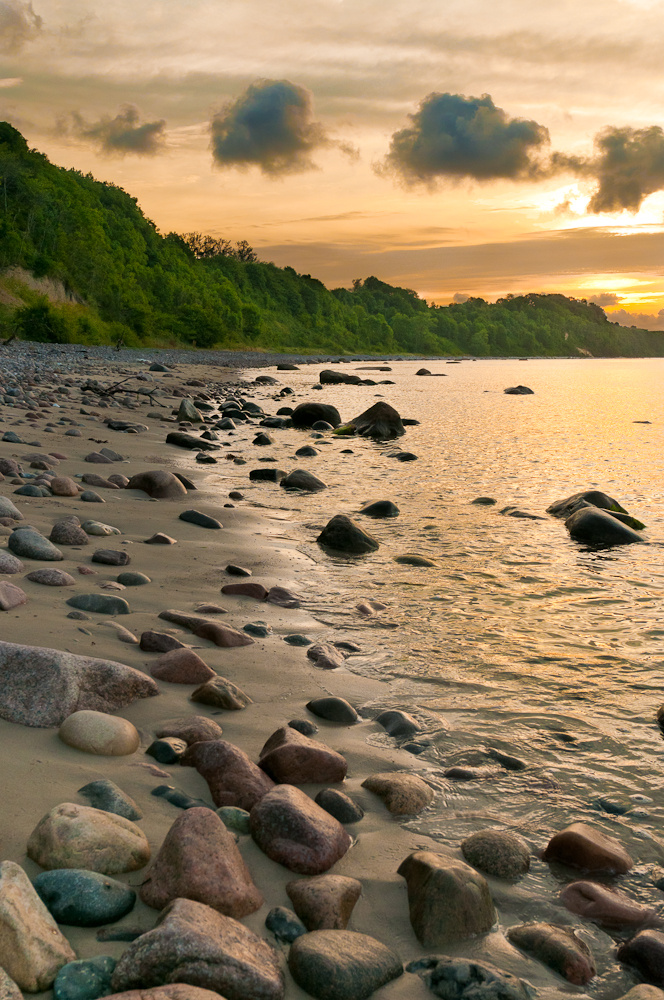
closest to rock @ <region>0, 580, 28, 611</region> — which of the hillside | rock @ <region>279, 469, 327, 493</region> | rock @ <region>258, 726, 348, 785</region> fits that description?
rock @ <region>258, 726, 348, 785</region>

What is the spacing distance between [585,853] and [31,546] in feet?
12.2

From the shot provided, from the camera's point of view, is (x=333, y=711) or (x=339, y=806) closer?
(x=339, y=806)

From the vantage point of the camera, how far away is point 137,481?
26.4 feet

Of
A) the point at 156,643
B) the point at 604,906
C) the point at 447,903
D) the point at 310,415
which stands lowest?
the point at 604,906

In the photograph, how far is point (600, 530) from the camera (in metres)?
7.87

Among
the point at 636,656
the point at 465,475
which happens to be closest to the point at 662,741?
the point at 636,656

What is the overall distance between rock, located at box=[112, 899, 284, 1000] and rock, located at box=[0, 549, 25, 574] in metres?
2.98

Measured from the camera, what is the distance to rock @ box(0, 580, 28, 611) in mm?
3658

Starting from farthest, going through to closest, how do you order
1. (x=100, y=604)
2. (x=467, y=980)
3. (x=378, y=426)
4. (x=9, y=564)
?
(x=378, y=426)
(x=9, y=564)
(x=100, y=604)
(x=467, y=980)

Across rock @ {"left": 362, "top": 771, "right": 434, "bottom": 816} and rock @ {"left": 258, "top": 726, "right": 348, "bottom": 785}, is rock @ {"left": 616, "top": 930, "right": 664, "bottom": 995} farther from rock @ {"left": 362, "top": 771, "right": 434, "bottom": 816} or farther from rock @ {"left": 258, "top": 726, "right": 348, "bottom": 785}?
rock @ {"left": 258, "top": 726, "right": 348, "bottom": 785}

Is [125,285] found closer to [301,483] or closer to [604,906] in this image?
[301,483]

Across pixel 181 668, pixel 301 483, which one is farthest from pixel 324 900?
pixel 301 483

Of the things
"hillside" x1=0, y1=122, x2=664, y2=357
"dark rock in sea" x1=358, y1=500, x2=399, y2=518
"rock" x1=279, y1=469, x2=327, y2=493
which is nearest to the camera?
"dark rock in sea" x1=358, y1=500, x2=399, y2=518

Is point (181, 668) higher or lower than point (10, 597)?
lower
